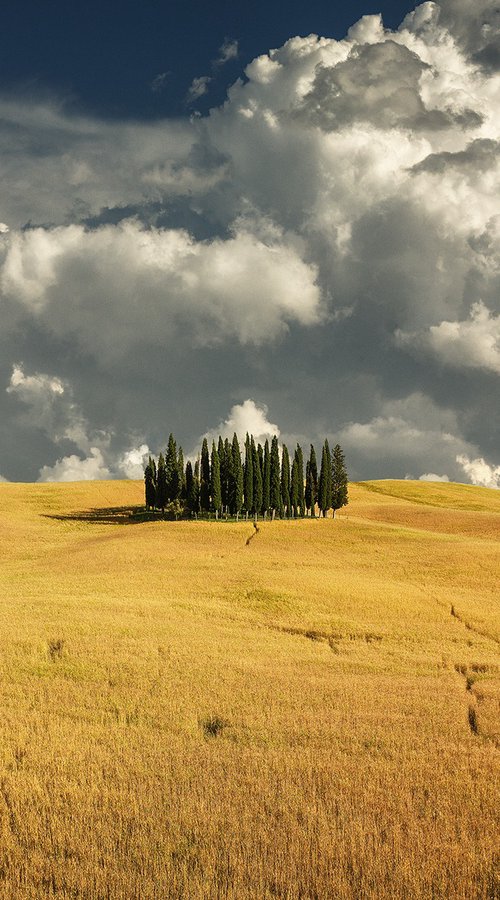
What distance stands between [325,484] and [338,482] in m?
3.87

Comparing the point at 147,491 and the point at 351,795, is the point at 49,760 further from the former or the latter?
the point at 147,491

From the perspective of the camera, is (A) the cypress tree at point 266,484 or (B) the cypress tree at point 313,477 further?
(B) the cypress tree at point 313,477

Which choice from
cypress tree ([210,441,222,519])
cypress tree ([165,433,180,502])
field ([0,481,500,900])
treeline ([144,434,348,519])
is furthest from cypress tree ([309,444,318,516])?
field ([0,481,500,900])

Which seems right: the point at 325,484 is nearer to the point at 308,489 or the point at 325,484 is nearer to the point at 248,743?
the point at 308,489

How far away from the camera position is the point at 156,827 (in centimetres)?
1130

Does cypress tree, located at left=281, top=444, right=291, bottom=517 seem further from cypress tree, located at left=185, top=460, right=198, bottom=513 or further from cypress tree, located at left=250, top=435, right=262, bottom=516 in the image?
cypress tree, located at left=185, top=460, right=198, bottom=513

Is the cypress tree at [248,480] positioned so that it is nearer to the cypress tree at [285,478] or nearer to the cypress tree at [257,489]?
the cypress tree at [257,489]

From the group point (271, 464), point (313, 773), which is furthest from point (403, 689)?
point (271, 464)

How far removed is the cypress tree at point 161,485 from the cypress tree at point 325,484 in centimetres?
2888

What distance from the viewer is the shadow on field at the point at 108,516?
102m

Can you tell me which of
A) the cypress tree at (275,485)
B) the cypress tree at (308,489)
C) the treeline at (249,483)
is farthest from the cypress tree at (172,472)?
the cypress tree at (308,489)

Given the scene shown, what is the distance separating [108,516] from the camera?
109812 millimetres

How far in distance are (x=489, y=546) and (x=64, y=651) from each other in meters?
52.3

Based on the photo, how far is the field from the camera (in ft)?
33.2
